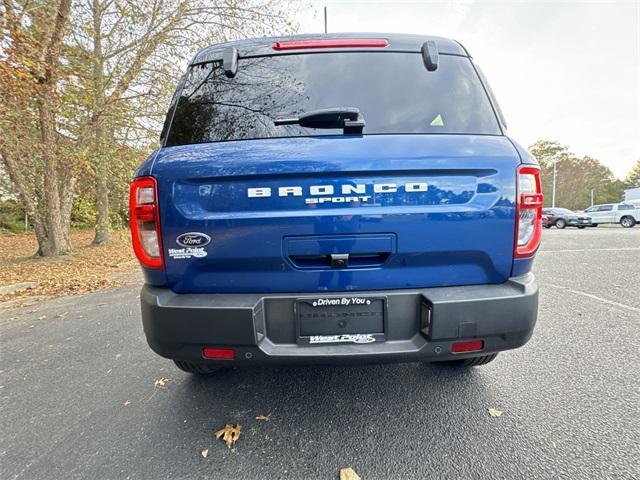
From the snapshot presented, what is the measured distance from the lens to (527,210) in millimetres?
1550

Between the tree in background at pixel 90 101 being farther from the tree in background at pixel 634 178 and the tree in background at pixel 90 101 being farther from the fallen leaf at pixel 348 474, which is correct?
the tree in background at pixel 634 178

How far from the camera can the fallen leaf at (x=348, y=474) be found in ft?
4.98

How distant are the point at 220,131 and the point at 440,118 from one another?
3.82ft

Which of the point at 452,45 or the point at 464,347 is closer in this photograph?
the point at 464,347

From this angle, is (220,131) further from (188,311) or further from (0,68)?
(0,68)

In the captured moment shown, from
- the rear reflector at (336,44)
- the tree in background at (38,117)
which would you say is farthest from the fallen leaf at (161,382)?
the tree in background at (38,117)

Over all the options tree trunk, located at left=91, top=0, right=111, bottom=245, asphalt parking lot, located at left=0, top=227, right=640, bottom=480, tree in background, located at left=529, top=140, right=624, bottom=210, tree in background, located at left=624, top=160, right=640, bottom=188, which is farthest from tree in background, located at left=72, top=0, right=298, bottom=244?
tree in background, located at left=624, top=160, right=640, bottom=188

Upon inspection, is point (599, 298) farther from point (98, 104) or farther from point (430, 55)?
point (98, 104)

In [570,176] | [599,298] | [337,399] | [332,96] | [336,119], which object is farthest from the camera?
[570,176]

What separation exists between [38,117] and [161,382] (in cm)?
708

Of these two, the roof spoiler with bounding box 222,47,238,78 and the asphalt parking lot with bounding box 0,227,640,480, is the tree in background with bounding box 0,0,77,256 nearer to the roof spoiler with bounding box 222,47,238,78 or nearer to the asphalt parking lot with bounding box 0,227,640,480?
the asphalt parking lot with bounding box 0,227,640,480

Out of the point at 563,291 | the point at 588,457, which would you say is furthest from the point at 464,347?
the point at 563,291

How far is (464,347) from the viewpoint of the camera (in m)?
1.55

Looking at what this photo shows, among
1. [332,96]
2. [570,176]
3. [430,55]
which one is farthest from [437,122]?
[570,176]
